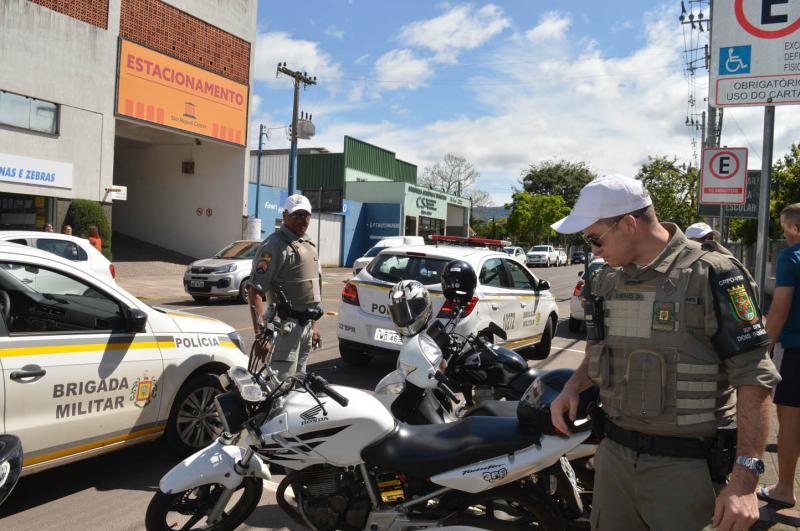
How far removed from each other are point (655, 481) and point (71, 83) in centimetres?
2275

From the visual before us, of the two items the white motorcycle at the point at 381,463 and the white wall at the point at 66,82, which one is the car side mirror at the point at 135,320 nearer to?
the white motorcycle at the point at 381,463

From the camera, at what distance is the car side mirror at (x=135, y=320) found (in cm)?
426

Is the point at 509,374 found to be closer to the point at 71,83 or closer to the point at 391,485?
the point at 391,485

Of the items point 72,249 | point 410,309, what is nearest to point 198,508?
point 410,309

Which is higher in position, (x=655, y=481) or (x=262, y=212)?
(x=262, y=212)

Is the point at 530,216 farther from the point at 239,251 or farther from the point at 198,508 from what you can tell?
the point at 198,508

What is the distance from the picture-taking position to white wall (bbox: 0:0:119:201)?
62.1ft

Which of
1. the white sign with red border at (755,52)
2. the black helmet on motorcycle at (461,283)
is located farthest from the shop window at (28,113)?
the white sign with red border at (755,52)

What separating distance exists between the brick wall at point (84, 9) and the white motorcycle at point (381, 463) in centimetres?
2143

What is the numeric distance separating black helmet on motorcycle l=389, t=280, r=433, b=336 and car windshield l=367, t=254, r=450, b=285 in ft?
10.9

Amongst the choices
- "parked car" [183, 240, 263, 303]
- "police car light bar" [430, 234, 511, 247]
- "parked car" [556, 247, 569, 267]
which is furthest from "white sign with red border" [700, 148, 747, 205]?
"parked car" [556, 247, 569, 267]

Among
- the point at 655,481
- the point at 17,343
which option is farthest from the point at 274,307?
the point at 655,481

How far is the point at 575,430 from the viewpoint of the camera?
275 cm

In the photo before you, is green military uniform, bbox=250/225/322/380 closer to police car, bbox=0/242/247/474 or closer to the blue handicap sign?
police car, bbox=0/242/247/474
